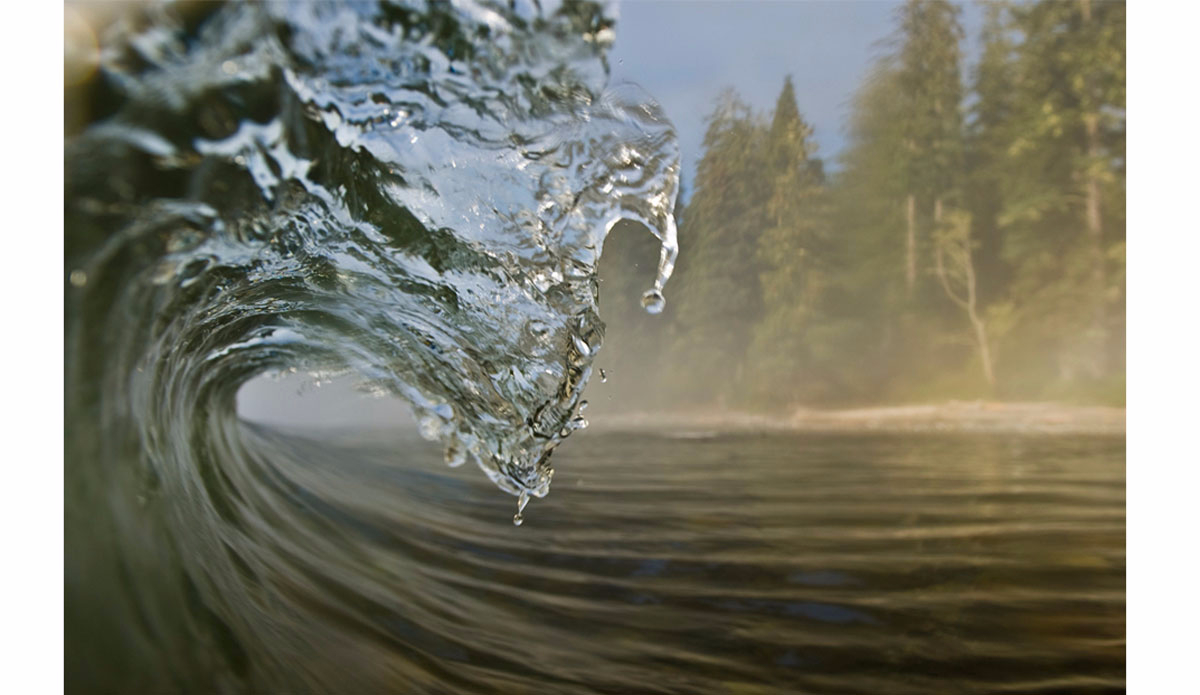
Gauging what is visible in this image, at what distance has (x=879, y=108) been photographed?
21.6 ft

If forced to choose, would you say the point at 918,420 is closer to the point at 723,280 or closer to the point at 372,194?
the point at 723,280

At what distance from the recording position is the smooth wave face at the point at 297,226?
475 mm

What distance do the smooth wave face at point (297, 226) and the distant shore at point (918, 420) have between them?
509 cm

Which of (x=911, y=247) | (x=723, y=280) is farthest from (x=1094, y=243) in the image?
(x=723, y=280)

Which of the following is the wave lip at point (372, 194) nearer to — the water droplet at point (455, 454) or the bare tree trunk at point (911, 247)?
the water droplet at point (455, 454)

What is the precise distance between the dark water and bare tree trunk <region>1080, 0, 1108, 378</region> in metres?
4.18

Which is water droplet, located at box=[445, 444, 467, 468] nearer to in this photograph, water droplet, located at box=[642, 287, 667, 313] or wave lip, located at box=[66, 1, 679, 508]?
wave lip, located at box=[66, 1, 679, 508]

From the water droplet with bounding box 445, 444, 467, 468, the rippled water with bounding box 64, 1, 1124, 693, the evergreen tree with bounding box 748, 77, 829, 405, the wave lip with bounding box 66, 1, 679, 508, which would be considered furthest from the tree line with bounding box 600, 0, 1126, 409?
the wave lip with bounding box 66, 1, 679, 508

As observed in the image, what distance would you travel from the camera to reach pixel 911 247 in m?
6.57

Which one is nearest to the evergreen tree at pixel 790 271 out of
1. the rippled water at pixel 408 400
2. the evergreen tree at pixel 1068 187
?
the evergreen tree at pixel 1068 187

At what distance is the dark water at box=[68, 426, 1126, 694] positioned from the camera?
86 cm

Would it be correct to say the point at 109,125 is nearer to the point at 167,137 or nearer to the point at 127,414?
the point at 167,137

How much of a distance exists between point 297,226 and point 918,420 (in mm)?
6172
